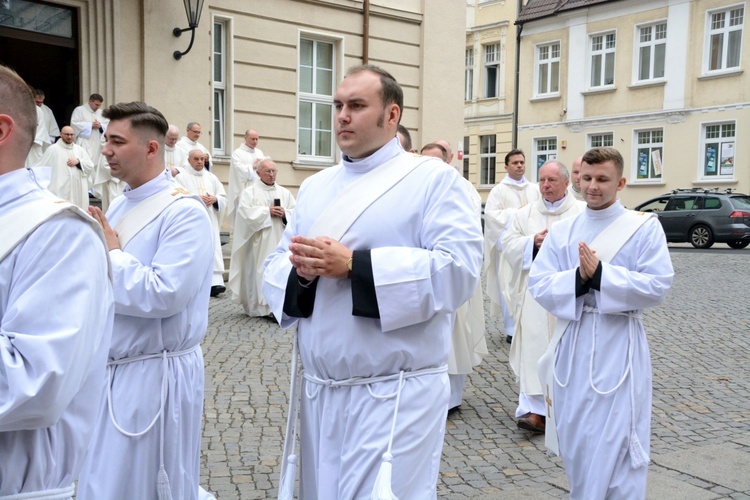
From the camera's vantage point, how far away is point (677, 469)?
5.08 metres

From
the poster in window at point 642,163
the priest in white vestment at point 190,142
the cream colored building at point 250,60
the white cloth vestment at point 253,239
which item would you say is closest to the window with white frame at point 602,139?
the poster in window at point 642,163

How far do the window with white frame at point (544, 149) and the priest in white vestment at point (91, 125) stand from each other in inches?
920

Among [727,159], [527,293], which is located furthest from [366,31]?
[727,159]

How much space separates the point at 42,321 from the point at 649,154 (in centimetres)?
3126

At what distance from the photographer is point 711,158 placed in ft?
Answer: 95.2

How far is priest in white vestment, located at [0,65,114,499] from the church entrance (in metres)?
12.9

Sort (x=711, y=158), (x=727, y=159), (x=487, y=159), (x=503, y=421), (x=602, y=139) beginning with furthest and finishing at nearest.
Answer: (x=487, y=159)
(x=602, y=139)
(x=711, y=158)
(x=727, y=159)
(x=503, y=421)

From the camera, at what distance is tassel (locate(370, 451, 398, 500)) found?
2.70 m

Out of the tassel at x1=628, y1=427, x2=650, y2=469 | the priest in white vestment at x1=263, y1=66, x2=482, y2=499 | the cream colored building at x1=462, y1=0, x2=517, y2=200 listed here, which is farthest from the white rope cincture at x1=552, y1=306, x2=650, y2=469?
the cream colored building at x1=462, y1=0, x2=517, y2=200

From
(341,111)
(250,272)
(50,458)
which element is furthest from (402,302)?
(250,272)

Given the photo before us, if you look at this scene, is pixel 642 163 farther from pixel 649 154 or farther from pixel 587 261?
pixel 587 261

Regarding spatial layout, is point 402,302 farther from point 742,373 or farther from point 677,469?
point 742,373

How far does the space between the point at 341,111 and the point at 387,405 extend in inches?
44.6

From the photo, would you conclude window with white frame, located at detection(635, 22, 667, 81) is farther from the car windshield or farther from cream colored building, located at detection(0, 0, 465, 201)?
cream colored building, located at detection(0, 0, 465, 201)
